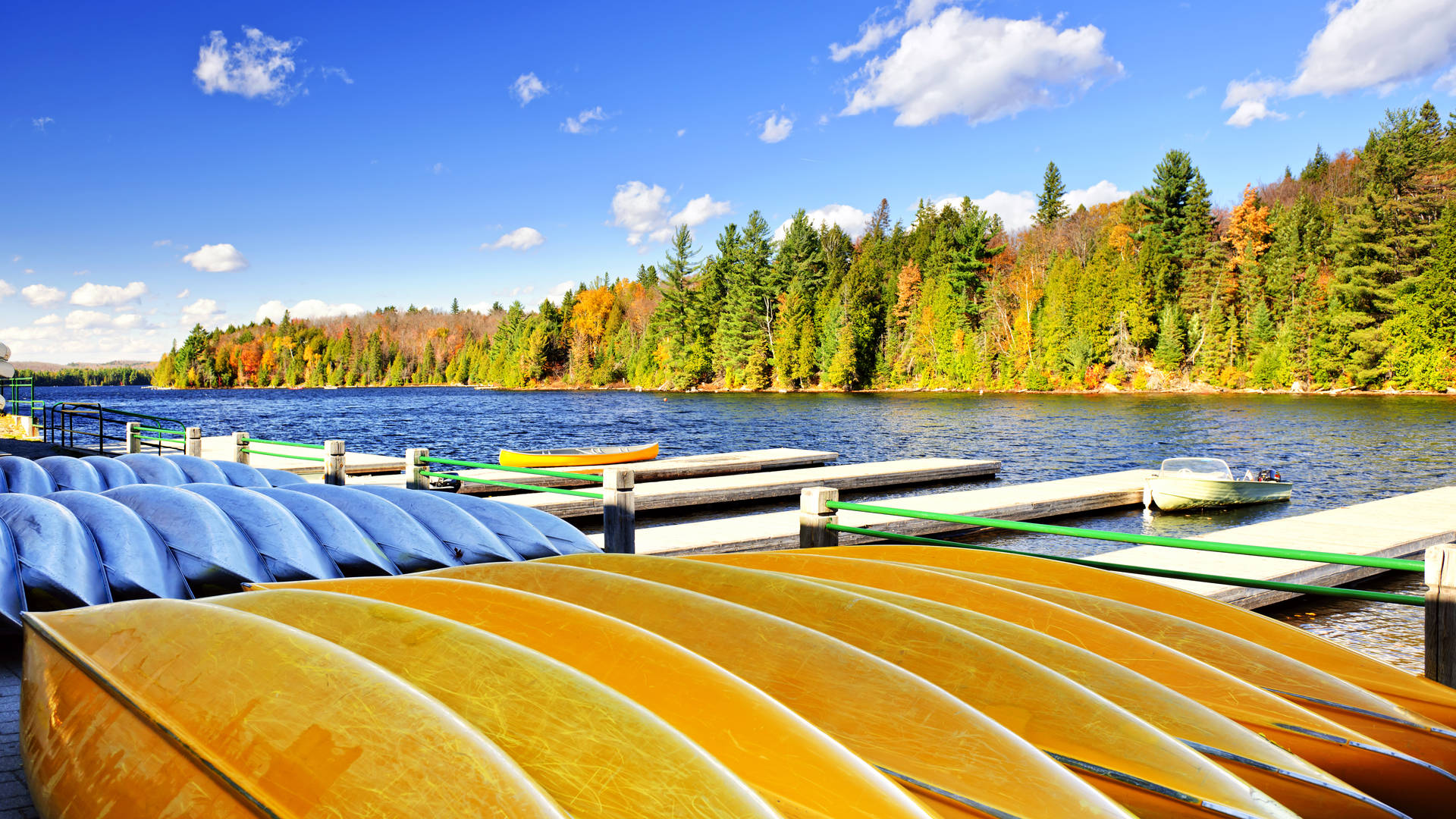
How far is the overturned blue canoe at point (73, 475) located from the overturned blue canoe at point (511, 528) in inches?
143

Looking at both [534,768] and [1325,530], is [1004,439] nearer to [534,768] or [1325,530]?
[1325,530]

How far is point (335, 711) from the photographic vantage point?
150 cm

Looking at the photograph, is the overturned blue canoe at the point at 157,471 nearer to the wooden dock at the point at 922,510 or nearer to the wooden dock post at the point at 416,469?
the wooden dock post at the point at 416,469

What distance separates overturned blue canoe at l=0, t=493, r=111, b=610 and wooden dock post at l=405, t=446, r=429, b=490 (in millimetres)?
4822

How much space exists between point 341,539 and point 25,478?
15.3 ft

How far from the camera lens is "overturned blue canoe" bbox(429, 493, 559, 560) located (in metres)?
5.08

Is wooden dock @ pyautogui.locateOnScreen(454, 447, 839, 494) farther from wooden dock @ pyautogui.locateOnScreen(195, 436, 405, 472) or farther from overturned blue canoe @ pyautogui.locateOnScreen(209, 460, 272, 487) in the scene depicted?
overturned blue canoe @ pyautogui.locateOnScreen(209, 460, 272, 487)

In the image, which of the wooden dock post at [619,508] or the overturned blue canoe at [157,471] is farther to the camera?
the overturned blue canoe at [157,471]

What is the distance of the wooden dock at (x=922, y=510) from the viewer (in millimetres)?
9781

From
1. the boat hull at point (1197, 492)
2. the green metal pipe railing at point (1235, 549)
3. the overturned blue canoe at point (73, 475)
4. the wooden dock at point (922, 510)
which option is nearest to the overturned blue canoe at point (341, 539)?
the green metal pipe railing at point (1235, 549)

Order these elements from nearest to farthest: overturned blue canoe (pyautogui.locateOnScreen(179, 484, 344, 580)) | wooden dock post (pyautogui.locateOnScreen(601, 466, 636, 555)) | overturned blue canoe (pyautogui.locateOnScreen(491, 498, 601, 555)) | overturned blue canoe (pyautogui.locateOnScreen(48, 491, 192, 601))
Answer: overturned blue canoe (pyautogui.locateOnScreen(48, 491, 192, 601)) < overturned blue canoe (pyautogui.locateOnScreen(179, 484, 344, 580)) < overturned blue canoe (pyautogui.locateOnScreen(491, 498, 601, 555)) < wooden dock post (pyautogui.locateOnScreen(601, 466, 636, 555))

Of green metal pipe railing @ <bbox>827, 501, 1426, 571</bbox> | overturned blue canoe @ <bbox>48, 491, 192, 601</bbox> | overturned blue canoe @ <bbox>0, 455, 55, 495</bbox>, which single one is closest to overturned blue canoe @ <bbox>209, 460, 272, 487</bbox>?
overturned blue canoe @ <bbox>0, 455, 55, 495</bbox>

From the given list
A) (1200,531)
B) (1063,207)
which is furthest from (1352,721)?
(1063,207)

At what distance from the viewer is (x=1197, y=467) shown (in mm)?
15977
